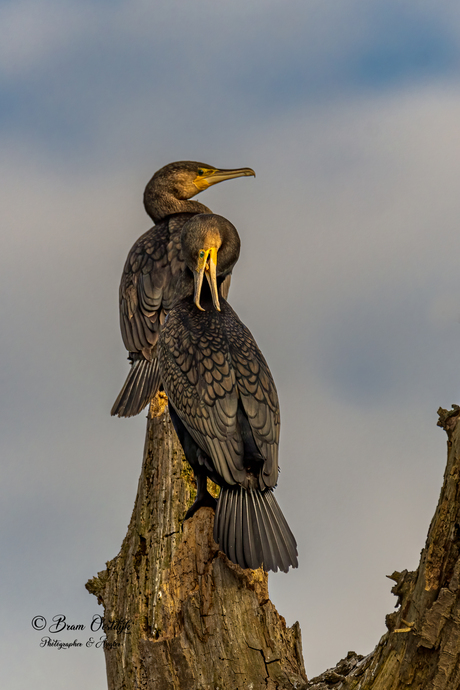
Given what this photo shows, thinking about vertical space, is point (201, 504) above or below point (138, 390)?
below

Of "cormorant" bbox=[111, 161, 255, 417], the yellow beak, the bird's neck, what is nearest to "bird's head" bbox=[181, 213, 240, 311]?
the yellow beak

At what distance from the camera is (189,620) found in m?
3.95

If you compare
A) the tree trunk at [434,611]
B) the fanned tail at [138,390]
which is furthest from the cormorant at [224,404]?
the fanned tail at [138,390]

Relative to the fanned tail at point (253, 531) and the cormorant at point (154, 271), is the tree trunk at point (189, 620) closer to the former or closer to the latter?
the fanned tail at point (253, 531)

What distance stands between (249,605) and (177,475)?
111 centimetres

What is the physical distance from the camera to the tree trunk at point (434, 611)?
2.97 m

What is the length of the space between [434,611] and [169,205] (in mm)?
4072

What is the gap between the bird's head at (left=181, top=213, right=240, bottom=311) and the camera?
418 centimetres

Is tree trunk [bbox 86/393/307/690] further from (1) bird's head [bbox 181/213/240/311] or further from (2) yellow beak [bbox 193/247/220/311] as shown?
(1) bird's head [bbox 181/213/240/311]

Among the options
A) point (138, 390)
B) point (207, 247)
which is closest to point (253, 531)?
point (207, 247)

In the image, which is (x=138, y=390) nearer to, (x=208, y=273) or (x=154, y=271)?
(x=154, y=271)

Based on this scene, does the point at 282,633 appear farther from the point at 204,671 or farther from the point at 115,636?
the point at 115,636

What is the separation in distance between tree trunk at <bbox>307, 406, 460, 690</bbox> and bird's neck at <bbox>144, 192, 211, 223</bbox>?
3484mm

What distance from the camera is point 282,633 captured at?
13.3 ft
